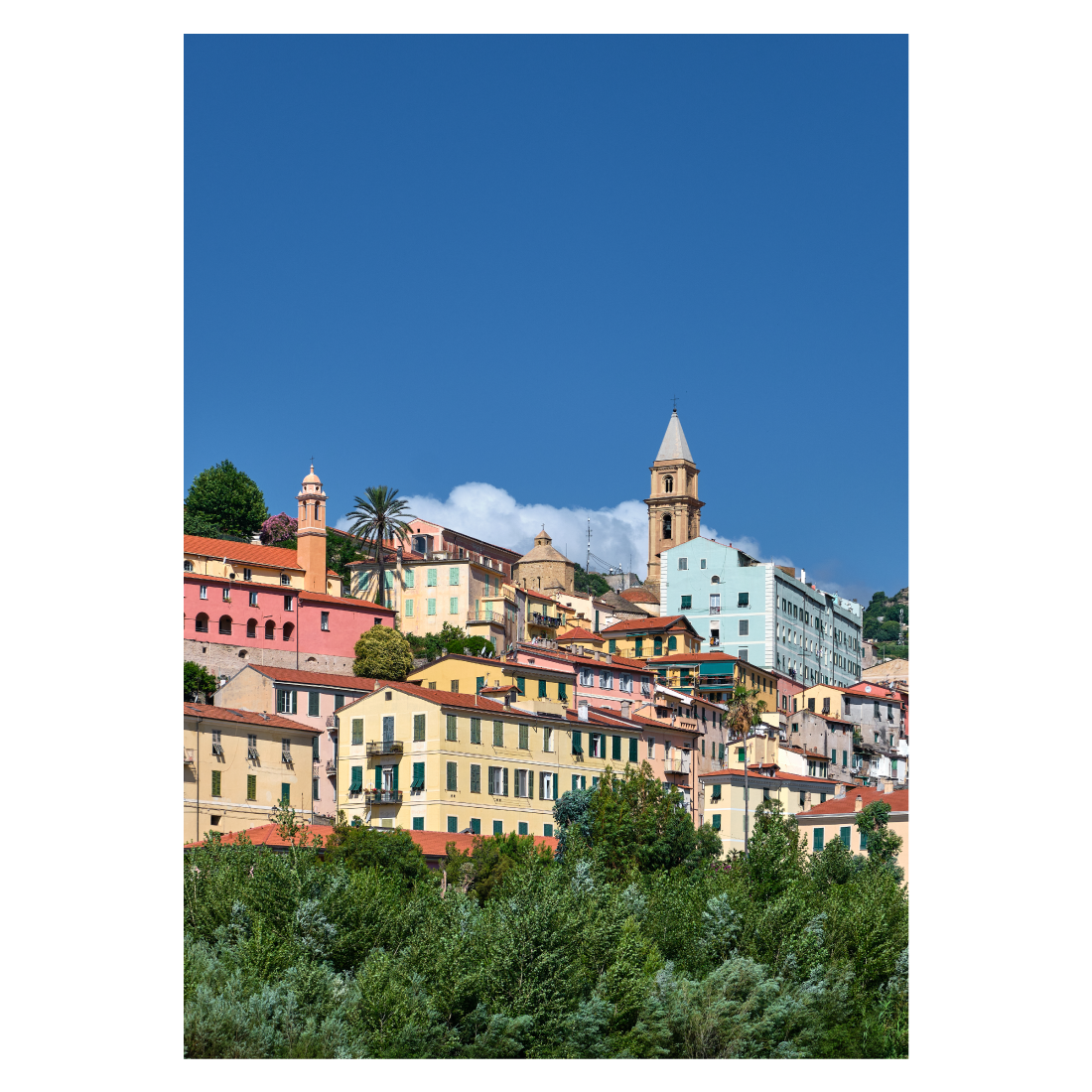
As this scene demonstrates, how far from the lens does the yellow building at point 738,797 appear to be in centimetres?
4947

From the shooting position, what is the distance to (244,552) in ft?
186

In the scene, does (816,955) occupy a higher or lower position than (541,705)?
lower

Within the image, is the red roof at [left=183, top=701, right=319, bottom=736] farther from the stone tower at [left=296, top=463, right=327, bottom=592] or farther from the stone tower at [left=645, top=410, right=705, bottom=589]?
the stone tower at [left=645, top=410, right=705, bottom=589]

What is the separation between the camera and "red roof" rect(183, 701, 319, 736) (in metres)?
41.4

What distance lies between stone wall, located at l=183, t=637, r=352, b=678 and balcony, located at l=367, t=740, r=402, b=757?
29.3ft

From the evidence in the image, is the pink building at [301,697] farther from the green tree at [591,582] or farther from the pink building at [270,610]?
the green tree at [591,582]

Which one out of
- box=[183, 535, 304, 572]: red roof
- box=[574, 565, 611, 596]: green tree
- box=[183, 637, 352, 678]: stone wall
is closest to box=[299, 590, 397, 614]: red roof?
box=[183, 535, 304, 572]: red roof

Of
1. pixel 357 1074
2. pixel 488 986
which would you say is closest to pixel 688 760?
pixel 488 986

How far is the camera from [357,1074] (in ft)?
20.2

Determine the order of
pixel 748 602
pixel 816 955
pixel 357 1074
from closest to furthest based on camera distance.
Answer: pixel 357 1074 → pixel 816 955 → pixel 748 602
